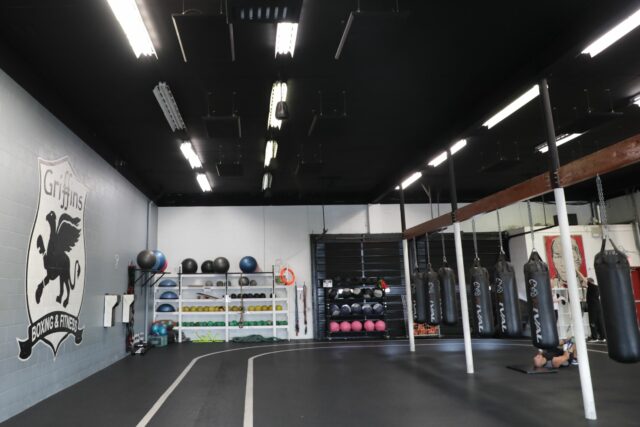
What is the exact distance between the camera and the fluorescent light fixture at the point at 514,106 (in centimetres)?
548

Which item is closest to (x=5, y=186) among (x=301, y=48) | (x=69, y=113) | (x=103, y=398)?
(x=69, y=113)

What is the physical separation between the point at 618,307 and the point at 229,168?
5.95 meters

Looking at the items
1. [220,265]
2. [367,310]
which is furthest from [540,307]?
[220,265]

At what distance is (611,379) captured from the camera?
554cm

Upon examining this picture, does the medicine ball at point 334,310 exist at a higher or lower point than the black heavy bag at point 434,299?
lower

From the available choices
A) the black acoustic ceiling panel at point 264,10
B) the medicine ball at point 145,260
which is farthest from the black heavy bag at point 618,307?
the medicine ball at point 145,260

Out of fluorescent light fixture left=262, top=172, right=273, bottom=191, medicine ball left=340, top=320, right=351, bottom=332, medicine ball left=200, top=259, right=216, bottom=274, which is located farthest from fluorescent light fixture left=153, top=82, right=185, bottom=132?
medicine ball left=340, top=320, right=351, bottom=332

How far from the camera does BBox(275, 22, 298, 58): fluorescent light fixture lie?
13.8 ft

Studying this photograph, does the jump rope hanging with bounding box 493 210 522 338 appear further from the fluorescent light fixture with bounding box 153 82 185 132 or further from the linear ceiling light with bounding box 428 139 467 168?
the fluorescent light fixture with bounding box 153 82 185 132

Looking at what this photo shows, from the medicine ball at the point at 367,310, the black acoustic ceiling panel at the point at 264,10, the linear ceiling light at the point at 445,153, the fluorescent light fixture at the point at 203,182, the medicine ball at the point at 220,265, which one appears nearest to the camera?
the black acoustic ceiling panel at the point at 264,10

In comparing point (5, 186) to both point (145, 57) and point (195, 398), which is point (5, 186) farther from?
point (195, 398)

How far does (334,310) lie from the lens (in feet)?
35.6

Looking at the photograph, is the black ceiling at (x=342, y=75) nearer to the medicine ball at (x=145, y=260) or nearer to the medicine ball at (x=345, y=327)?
the medicine ball at (x=145, y=260)

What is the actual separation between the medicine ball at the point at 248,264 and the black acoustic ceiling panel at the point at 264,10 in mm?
7907
